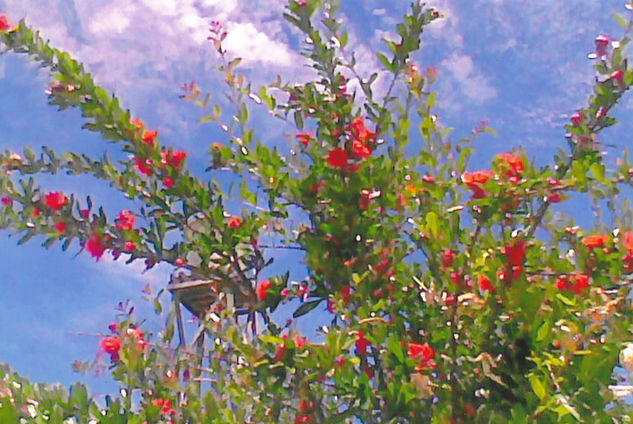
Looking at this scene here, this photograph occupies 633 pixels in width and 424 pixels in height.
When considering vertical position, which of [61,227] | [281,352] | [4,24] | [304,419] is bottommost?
[304,419]

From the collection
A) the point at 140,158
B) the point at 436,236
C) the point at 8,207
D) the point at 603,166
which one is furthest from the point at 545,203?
the point at 8,207

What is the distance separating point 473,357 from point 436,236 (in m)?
0.34

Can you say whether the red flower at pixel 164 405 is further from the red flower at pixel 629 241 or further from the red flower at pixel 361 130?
the red flower at pixel 629 241

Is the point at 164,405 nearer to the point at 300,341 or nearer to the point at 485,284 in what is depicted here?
the point at 300,341

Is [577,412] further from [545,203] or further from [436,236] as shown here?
[545,203]

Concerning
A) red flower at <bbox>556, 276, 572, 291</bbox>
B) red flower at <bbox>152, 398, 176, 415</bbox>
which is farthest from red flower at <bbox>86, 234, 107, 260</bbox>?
red flower at <bbox>556, 276, 572, 291</bbox>

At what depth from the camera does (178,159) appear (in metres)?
2.49

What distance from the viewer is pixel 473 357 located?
6.47 feet

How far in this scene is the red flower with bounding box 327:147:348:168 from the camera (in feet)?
7.80

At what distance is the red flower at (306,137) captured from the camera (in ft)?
8.54

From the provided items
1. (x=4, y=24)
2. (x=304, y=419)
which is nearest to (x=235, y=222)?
(x=304, y=419)

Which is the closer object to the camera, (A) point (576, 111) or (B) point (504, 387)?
(B) point (504, 387)

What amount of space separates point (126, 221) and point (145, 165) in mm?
198

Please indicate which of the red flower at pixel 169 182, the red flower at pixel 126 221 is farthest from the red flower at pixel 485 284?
the red flower at pixel 126 221
